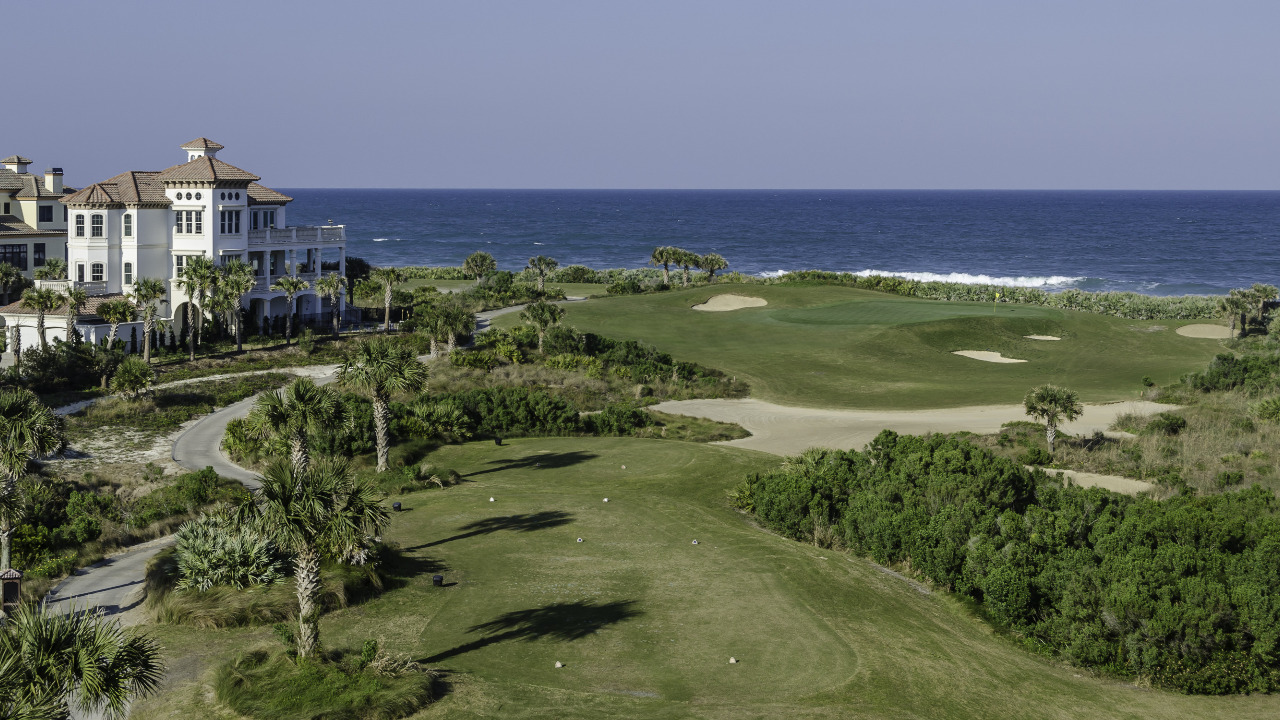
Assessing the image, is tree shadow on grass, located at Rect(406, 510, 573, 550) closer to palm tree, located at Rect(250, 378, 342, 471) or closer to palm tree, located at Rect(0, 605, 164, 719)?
palm tree, located at Rect(250, 378, 342, 471)

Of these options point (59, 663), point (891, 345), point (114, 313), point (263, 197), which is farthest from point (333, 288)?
point (59, 663)

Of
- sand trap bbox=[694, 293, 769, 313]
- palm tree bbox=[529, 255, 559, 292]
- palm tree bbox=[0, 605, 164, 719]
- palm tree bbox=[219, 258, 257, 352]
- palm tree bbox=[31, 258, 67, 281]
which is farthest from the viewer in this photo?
palm tree bbox=[529, 255, 559, 292]

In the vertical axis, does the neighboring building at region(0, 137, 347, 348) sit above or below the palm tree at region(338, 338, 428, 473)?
above

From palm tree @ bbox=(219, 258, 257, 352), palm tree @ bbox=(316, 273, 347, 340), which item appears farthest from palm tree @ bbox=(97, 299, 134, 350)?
palm tree @ bbox=(316, 273, 347, 340)

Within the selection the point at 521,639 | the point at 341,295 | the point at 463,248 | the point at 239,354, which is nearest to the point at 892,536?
the point at 521,639

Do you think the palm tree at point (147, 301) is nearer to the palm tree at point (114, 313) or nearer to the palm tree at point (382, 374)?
the palm tree at point (114, 313)
